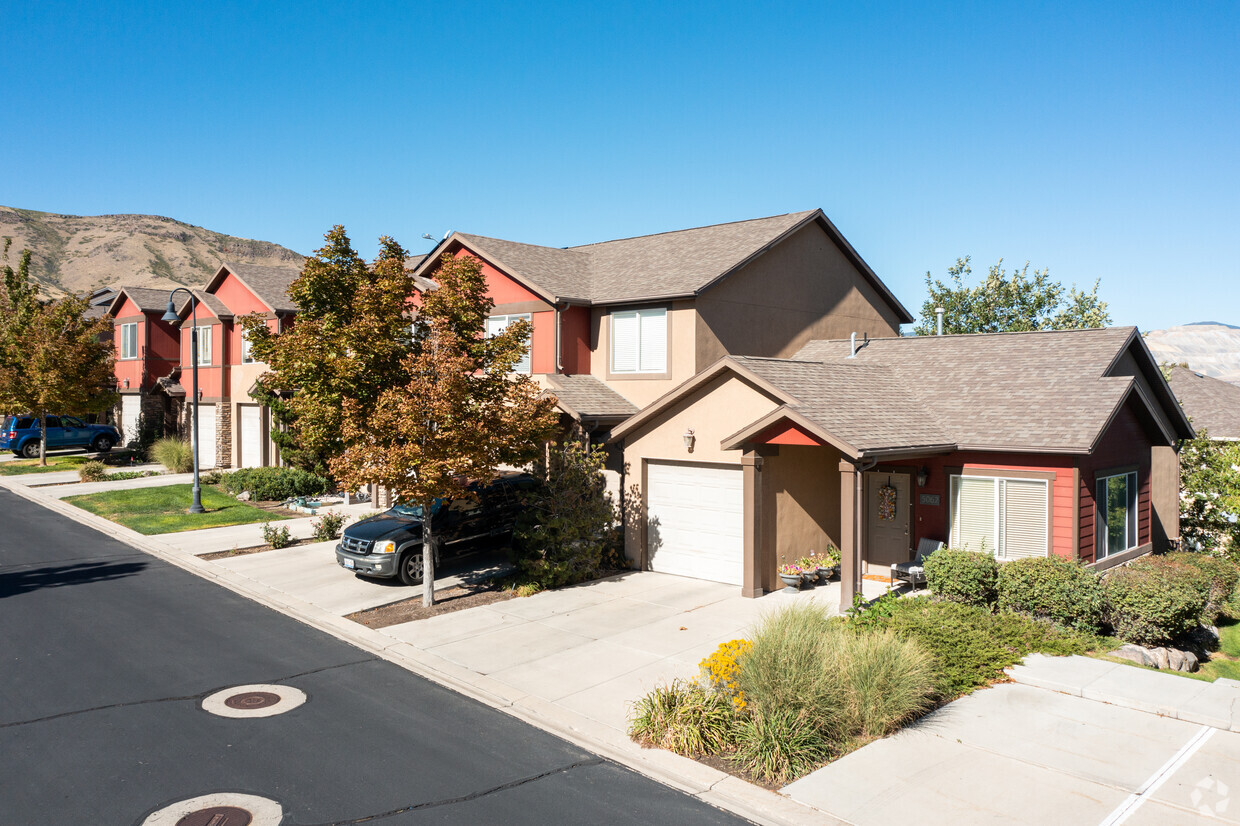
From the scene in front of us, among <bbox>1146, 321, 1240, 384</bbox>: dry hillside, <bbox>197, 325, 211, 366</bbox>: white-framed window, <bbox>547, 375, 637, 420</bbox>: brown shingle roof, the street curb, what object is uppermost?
<bbox>1146, 321, 1240, 384</bbox>: dry hillside

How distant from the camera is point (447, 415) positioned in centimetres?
1366

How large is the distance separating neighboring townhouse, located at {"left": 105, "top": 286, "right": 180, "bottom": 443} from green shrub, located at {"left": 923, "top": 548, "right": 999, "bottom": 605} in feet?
117

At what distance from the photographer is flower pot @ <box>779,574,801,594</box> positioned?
15352mm

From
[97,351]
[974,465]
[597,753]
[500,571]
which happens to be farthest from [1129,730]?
[97,351]

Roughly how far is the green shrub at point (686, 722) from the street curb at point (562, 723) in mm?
174

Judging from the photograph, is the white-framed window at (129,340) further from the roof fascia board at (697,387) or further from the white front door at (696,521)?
the white front door at (696,521)

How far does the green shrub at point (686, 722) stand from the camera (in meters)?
8.74

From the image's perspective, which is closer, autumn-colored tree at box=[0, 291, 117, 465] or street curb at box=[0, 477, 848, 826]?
street curb at box=[0, 477, 848, 826]

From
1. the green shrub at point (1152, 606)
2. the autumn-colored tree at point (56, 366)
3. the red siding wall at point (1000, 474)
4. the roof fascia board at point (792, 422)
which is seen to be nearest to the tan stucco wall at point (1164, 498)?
the red siding wall at point (1000, 474)

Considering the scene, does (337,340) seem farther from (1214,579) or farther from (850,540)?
(1214,579)

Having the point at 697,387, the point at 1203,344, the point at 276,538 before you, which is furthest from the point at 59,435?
the point at 1203,344

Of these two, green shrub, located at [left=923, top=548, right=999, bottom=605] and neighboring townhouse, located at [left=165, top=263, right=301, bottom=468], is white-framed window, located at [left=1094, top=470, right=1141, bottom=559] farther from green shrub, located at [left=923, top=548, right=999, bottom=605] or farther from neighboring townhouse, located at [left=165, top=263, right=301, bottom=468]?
neighboring townhouse, located at [left=165, top=263, right=301, bottom=468]

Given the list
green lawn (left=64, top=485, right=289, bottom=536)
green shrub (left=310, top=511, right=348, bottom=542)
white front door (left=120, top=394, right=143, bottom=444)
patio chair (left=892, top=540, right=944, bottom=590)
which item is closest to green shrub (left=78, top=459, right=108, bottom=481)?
green lawn (left=64, top=485, right=289, bottom=536)

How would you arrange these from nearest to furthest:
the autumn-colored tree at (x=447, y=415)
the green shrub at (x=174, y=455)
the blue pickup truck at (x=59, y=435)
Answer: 1. the autumn-colored tree at (x=447, y=415)
2. the green shrub at (x=174, y=455)
3. the blue pickup truck at (x=59, y=435)
